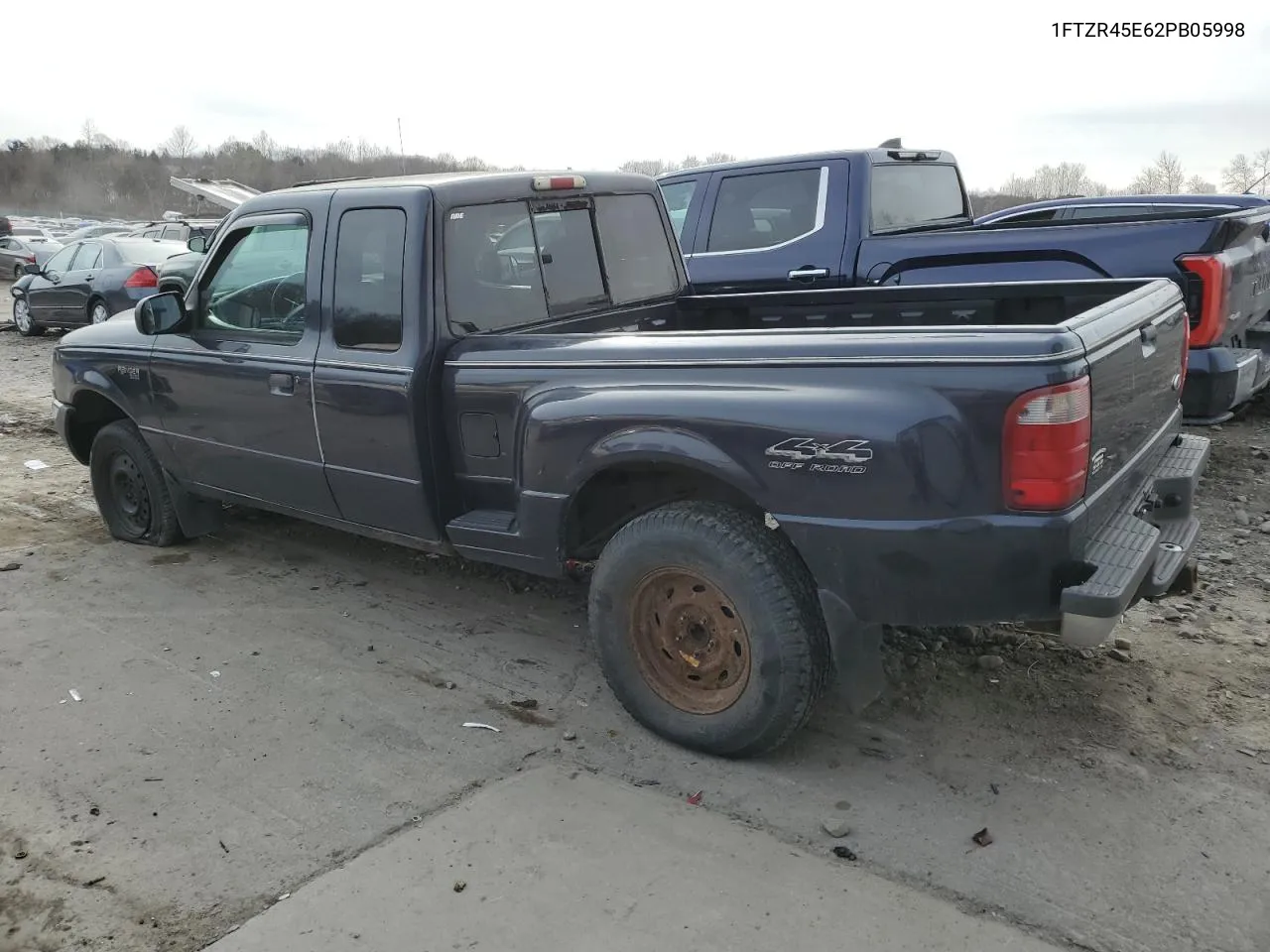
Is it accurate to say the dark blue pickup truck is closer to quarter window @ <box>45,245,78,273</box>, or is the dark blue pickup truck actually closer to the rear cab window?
the rear cab window

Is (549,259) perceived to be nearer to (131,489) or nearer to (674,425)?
(674,425)

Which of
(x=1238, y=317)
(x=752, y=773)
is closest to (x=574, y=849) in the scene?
(x=752, y=773)

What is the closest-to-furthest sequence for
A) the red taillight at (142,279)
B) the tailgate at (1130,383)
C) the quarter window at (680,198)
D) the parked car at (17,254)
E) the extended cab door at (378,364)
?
the tailgate at (1130,383) → the extended cab door at (378,364) → the quarter window at (680,198) → the red taillight at (142,279) → the parked car at (17,254)

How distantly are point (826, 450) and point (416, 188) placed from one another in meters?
2.05

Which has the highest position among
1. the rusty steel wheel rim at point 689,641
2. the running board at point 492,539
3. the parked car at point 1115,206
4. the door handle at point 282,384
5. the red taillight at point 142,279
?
the parked car at point 1115,206

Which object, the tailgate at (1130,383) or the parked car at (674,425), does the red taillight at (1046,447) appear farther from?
the tailgate at (1130,383)

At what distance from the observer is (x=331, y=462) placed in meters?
4.39

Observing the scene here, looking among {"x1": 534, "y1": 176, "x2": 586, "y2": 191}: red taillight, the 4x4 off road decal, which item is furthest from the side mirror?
the 4x4 off road decal

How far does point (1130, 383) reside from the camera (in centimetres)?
316

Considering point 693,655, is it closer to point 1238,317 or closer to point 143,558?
point 143,558

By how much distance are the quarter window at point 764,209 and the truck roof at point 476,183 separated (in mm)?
2466

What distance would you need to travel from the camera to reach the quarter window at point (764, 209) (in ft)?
22.7

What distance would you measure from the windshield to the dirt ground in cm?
299

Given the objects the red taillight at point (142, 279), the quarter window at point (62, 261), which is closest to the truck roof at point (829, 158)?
the red taillight at point (142, 279)
